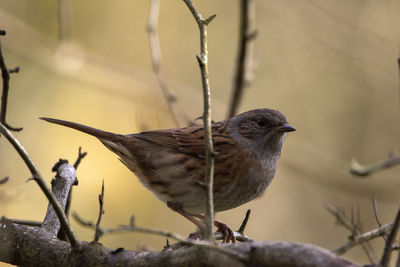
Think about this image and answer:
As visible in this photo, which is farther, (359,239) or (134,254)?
(134,254)

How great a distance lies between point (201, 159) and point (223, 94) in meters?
5.61

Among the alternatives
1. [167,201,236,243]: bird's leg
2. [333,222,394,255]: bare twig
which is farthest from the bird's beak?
[333,222,394,255]: bare twig

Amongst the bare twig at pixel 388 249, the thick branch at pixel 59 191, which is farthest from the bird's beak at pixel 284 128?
the bare twig at pixel 388 249

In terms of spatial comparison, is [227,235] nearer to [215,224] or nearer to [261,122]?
[215,224]

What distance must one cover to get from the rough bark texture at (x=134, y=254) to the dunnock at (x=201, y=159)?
3.49 feet

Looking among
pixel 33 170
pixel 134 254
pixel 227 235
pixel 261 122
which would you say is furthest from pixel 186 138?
pixel 33 170

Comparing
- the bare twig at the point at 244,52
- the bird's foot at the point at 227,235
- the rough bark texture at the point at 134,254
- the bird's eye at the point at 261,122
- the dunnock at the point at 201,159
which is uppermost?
the bare twig at the point at 244,52

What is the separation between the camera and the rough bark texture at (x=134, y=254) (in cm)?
236

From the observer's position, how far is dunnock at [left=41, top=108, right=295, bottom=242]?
435cm

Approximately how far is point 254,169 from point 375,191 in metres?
3.30

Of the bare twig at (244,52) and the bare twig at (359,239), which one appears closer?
the bare twig at (359,239)

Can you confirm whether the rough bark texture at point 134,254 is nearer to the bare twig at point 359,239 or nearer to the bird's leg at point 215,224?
the bare twig at point 359,239

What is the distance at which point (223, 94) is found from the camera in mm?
10016

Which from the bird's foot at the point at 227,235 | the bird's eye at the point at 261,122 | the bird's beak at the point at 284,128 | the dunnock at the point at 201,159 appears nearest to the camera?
the bird's foot at the point at 227,235
